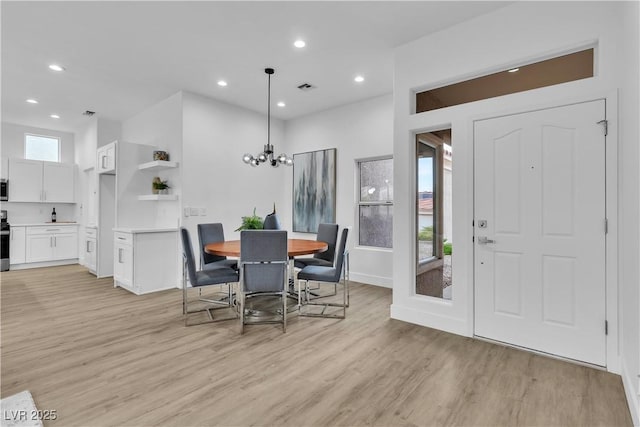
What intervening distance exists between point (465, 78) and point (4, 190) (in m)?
8.23

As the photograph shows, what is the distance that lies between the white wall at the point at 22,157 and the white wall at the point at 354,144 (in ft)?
18.4

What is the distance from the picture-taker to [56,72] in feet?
14.1

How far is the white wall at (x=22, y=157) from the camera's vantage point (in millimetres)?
6547

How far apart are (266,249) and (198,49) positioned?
243 cm

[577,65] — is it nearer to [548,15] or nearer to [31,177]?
[548,15]

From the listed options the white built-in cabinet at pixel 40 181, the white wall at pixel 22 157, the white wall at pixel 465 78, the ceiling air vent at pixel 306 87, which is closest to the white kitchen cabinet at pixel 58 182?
the white built-in cabinet at pixel 40 181

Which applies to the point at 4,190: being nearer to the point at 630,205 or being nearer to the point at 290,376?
the point at 290,376

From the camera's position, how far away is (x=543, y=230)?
265 centimetres

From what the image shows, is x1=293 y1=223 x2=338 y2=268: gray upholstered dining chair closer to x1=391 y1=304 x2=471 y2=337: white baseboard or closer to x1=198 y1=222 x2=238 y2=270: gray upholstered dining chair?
x1=198 y1=222 x2=238 y2=270: gray upholstered dining chair

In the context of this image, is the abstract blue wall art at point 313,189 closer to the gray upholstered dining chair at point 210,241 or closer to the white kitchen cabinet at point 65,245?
the gray upholstered dining chair at point 210,241

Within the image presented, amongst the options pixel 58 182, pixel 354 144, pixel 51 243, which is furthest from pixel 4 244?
pixel 354 144

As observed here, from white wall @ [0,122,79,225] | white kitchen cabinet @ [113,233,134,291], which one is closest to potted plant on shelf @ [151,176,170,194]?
white kitchen cabinet @ [113,233,134,291]

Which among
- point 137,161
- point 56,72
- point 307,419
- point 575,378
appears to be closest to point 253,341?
point 307,419

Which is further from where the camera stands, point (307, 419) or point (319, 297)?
point (319, 297)
